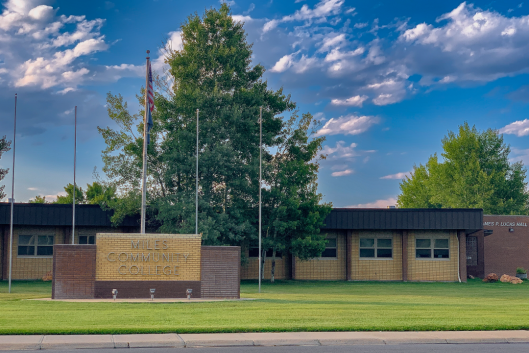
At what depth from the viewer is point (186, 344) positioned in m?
11.7

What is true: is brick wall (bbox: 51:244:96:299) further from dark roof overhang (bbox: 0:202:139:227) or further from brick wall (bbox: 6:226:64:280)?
brick wall (bbox: 6:226:64:280)

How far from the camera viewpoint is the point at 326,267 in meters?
38.1

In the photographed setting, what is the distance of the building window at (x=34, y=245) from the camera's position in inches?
1407

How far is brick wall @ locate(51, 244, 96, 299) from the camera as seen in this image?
21672mm

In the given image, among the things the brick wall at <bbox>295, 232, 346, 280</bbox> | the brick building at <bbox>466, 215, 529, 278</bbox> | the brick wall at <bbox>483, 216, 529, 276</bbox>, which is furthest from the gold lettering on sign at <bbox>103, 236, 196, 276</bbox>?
the brick wall at <bbox>483, 216, 529, 276</bbox>

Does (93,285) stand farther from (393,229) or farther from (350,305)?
(393,229)

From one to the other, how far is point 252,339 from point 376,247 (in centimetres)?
2718

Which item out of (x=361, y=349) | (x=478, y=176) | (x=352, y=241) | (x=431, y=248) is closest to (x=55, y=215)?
(x=352, y=241)

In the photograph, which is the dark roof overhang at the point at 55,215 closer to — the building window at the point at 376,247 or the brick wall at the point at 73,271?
the brick wall at the point at 73,271

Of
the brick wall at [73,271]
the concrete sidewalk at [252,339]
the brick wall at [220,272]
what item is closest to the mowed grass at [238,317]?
the concrete sidewalk at [252,339]

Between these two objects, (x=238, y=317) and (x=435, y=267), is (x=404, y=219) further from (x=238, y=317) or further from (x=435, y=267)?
(x=238, y=317)

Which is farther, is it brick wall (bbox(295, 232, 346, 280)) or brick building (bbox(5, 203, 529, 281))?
brick wall (bbox(295, 232, 346, 280))

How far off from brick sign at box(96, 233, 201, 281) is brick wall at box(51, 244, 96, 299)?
14.0 inches

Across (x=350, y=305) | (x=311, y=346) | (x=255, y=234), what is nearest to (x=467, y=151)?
(x=255, y=234)
